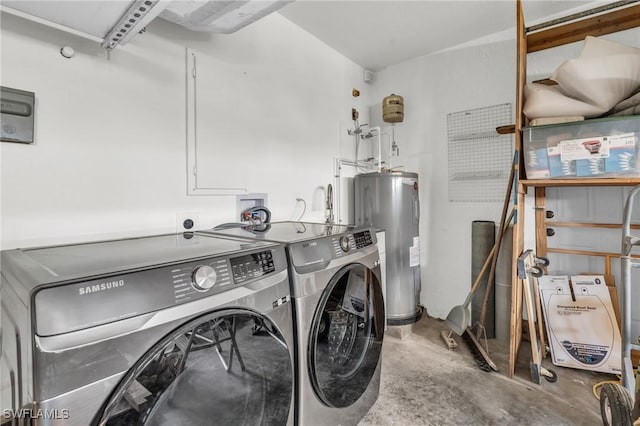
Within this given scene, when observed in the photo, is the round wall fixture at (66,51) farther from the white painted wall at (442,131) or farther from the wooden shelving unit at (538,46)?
the white painted wall at (442,131)

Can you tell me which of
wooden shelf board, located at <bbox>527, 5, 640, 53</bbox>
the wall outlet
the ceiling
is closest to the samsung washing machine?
the wall outlet

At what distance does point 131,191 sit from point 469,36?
293 centimetres

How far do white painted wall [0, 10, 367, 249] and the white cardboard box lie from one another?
2.17m

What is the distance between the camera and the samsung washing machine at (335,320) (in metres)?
1.22

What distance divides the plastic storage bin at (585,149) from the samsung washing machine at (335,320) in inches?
47.2

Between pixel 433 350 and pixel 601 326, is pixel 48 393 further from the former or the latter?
pixel 601 326

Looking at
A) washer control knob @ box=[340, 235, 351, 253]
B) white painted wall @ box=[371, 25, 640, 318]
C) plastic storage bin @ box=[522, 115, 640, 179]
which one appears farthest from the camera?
white painted wall @ box=[371, 25, 640, 318]

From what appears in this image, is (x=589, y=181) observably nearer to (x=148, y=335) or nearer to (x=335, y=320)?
(x=335, y=320)

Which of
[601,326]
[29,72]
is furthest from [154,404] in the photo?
[601,326]

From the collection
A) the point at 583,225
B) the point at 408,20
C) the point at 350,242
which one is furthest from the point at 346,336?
the point at 408,20

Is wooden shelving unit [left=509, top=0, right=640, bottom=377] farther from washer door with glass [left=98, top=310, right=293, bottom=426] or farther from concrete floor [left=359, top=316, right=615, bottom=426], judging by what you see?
washer door with glass [left=98, top=310, right=293, bottom=426]

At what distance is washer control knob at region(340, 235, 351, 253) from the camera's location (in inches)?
56.4

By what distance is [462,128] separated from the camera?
2834 mm

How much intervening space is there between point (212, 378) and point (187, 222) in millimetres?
1007
